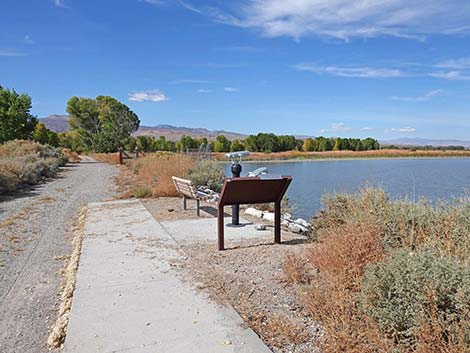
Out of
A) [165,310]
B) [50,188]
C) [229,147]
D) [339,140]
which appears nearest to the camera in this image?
[165,310]

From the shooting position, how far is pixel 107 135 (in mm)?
53719

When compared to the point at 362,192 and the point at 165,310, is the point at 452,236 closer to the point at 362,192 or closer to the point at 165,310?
the point at 362,192

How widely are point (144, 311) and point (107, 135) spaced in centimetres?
5295

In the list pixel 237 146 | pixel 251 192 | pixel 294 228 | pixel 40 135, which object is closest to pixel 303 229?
pixel 294 228

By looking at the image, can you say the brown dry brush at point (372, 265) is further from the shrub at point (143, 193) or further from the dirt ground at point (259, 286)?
the shrub at point (143, 193)

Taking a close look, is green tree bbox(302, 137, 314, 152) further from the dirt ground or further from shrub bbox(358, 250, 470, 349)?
shrub bbox(358, 250, 470, 349)

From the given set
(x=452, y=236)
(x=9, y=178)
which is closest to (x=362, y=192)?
(x=452, y=236)

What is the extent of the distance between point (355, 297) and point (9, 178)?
14.3m

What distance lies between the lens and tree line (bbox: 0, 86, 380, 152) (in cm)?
4306

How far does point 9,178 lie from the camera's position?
14.3m

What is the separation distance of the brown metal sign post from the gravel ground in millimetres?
2243

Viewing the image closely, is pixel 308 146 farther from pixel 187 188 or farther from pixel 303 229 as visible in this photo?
pixel 303 229

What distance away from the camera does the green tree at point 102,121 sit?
53713mm

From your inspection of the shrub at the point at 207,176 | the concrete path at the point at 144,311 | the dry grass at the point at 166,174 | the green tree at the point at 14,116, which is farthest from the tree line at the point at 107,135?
the concrete path at the point at 144,311
